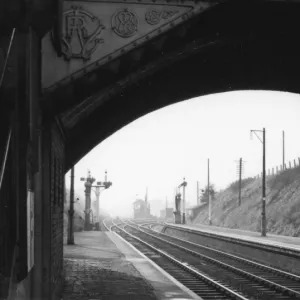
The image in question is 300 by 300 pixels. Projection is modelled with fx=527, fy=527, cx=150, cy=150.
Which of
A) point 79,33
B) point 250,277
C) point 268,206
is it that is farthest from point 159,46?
point 268,206

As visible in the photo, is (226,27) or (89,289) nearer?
(226,27)

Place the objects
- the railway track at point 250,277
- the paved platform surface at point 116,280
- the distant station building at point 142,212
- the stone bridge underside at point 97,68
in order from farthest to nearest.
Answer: the distant station building at point 142,212, the railway track at point 250,277, the paved platform surface at point 116,280, the stone bridge underside at point 97,68

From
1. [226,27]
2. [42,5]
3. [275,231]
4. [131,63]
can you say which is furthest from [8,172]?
[275,231]

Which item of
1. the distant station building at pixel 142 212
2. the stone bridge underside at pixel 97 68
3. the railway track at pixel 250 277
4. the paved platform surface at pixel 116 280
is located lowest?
the distant station building at pixel 142 212

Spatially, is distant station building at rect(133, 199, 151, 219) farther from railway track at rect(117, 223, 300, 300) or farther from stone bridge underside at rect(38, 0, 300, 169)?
stone bridge underside at rect(38, 0, 300, 169)

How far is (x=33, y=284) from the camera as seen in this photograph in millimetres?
6789

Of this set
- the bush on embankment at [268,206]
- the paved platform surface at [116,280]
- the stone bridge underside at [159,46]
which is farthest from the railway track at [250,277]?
the bush on embankment at [268,206]

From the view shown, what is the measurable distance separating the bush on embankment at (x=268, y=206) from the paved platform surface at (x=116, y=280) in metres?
23.8

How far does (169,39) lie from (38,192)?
8.36 ft

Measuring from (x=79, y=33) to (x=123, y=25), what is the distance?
546 millimetres

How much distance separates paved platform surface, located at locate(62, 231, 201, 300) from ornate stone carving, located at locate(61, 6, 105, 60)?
6577mm

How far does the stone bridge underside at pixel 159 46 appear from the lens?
6316 mm

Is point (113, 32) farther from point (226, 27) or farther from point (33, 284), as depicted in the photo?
point (33, 284)

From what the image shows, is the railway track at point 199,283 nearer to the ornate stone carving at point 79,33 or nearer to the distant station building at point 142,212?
the ornate stone carving at point 79,33
